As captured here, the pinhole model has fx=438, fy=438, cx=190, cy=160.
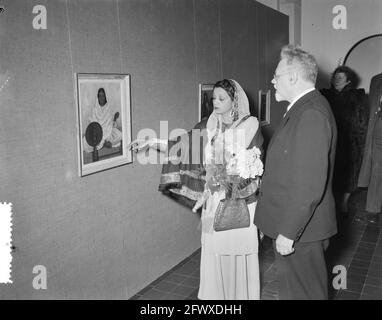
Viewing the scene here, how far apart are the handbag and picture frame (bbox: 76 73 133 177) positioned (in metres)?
0.93

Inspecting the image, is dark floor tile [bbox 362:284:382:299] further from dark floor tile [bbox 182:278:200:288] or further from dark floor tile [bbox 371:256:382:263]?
dark floor tile [bbox 182:278:200:288]

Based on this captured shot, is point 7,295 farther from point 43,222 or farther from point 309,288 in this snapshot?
point 309,288

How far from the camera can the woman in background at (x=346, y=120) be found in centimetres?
627

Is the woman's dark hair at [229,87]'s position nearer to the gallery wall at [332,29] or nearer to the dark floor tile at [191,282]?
the dark floor tile at [191,282]

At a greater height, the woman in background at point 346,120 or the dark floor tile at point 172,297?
the woman in background at point 346,120

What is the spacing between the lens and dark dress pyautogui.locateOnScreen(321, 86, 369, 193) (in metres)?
6.27

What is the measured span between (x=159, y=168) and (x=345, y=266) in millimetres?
2329

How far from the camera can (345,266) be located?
479 cm

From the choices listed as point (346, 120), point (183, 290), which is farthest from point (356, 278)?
point (346, 120)

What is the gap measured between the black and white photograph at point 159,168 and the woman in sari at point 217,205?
0.01 m

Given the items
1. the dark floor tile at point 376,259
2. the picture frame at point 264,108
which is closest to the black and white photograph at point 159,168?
the dark floor tile at point 376,259

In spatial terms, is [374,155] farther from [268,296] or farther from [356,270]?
[268,296]

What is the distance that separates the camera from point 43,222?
115 inches
